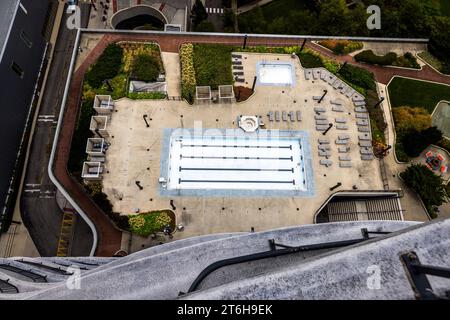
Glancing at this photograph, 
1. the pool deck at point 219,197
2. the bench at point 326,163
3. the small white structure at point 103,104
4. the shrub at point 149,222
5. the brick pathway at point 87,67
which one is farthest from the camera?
the small white structure at point 103,104

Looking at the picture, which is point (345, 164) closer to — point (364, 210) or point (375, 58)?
point (364, 210)

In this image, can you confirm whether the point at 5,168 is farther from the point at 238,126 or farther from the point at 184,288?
the point at 184,288

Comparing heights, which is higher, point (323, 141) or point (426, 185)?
point (323, 141)

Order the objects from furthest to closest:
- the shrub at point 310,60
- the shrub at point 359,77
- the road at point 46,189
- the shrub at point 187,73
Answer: the shrub at point 310,60
the shrub at point 359,77
the road at point 46,189
the shrub at point 187,73

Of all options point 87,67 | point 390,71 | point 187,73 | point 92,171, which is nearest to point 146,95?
point 187,73

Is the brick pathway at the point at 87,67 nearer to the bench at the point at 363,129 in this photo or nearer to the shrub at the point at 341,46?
the shrub at the point at 341,46

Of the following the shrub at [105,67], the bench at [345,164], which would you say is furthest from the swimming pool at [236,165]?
the shrub at [105,67]
